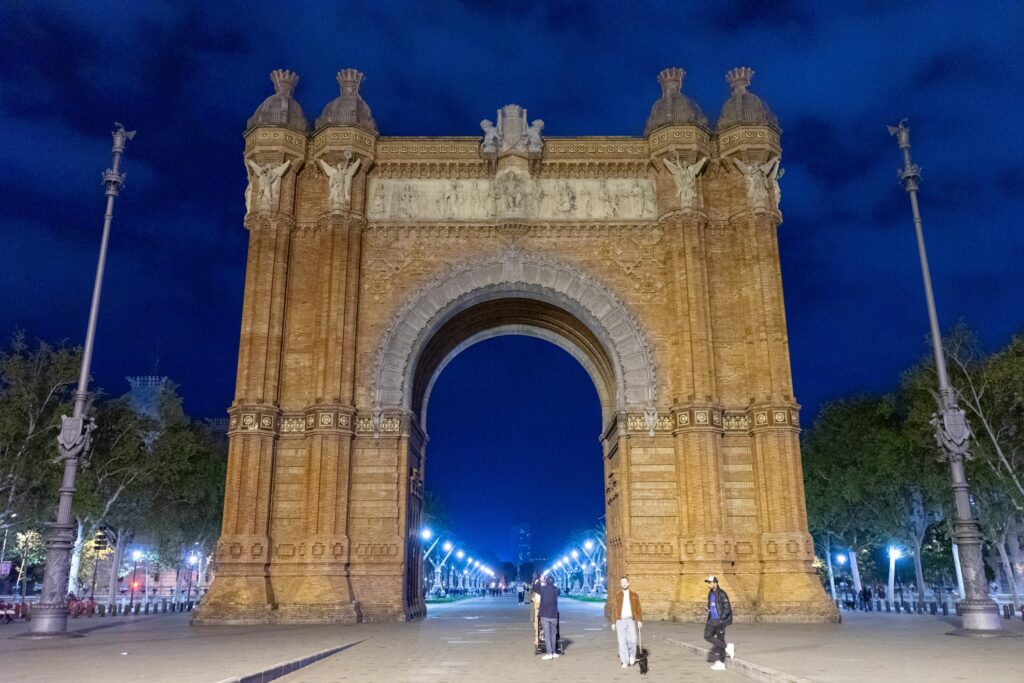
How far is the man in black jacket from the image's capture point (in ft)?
44.2

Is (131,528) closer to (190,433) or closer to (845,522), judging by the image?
(190,433)

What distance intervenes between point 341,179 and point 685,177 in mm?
12408

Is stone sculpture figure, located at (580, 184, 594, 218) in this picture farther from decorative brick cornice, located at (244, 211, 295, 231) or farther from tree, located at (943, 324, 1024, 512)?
tree, located at (943, 324, 1024, 512)

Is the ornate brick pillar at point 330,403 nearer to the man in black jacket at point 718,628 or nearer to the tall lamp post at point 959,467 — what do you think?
the man in black jacket at point 718,628

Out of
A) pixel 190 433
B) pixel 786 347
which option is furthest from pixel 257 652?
pixel 190 433

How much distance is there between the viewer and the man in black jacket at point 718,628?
1348cm

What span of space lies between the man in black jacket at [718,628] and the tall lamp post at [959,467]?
8.41m

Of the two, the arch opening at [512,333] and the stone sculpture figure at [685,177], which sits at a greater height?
the stone sculpture figure at [685,177]

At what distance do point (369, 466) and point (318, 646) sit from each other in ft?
36.2

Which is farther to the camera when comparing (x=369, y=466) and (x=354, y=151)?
(x=354, y=151)

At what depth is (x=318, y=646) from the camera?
16453 millimetres

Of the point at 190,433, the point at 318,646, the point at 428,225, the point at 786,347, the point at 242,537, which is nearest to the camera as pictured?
the point at 318,646

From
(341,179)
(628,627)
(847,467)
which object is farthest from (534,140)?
(847,467)

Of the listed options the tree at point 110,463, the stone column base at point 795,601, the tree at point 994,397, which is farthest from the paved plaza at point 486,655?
the tree at point 110,463
